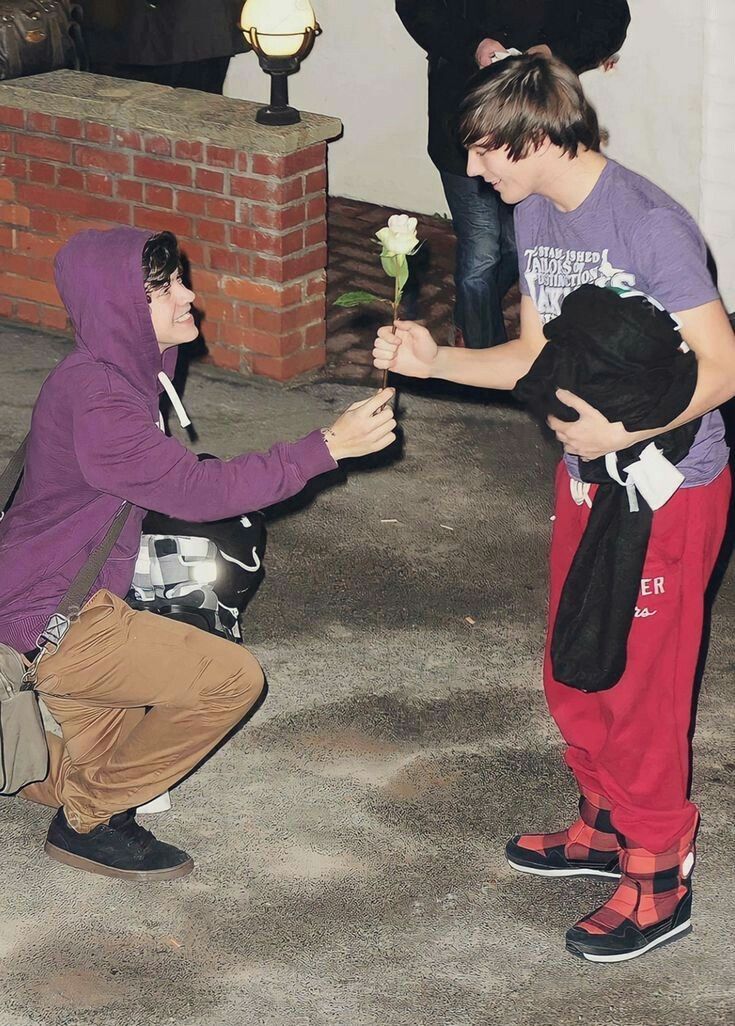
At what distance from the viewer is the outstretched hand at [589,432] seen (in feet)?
11.9

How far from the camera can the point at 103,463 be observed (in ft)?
12.8

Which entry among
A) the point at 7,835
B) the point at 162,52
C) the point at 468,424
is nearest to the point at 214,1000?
the point at 7,835

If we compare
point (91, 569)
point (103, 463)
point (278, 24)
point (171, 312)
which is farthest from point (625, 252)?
point (278, 24)

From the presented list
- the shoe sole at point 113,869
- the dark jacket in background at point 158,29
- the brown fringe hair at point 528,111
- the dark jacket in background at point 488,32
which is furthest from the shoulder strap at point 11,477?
the dark jacket in background at point 158,29

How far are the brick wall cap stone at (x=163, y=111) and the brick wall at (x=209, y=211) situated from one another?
4 cm

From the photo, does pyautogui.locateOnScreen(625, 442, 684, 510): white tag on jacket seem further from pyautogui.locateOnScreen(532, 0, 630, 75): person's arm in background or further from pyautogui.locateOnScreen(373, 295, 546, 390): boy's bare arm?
pyautogui.locateOnScreen(532, 0, 630, 75): person's arm in background

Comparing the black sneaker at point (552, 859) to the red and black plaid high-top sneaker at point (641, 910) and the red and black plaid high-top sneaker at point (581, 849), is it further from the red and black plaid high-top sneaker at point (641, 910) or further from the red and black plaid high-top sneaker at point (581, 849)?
the red and black plaid high-top sneaker at point (641, 910)

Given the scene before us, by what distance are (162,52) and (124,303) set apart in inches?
221

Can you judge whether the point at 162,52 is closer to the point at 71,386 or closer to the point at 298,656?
the point at 298,656

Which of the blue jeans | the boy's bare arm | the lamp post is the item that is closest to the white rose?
the boy's bare arm

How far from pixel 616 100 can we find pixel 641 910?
20.3ft

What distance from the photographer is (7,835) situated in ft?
15.1

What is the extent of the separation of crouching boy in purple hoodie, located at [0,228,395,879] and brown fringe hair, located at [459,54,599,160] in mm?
765

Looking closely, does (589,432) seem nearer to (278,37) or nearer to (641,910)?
(641,910)
